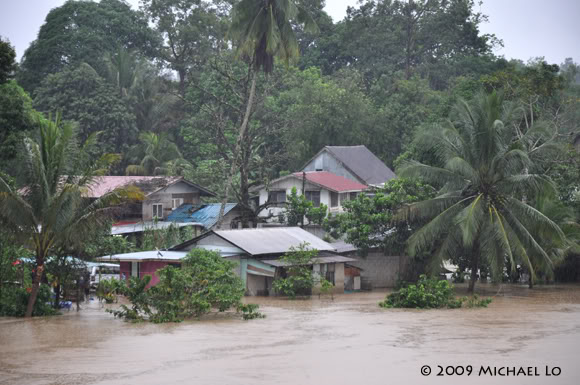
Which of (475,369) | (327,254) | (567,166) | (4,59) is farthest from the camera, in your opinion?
(567,166)

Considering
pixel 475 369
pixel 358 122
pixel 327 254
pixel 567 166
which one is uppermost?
pixel 358 122

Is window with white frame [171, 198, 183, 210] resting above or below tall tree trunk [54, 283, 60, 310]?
above

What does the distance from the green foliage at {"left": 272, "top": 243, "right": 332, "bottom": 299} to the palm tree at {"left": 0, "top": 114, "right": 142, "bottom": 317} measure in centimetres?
709

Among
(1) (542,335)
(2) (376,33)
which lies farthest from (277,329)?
(2) (376,33)

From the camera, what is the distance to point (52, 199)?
21.8 meters

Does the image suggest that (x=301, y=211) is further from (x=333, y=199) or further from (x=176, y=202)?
(x=176, y=202)

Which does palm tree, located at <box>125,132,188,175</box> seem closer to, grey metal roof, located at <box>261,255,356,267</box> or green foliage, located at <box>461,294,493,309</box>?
grey metal roof, located at <box>261,255,356,267</box>

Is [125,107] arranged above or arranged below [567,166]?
above

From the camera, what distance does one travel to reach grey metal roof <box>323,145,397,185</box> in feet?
149

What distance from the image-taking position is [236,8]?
34625mm

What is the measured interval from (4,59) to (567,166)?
2275cm

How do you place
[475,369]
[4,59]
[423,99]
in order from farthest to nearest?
[423,99]
[4,59]
[475,369]

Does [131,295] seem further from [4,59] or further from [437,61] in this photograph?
[437,61]

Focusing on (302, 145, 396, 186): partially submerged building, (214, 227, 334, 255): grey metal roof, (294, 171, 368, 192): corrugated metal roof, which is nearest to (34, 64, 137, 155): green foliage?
(302, 145, 396, 186): partially submerged building
